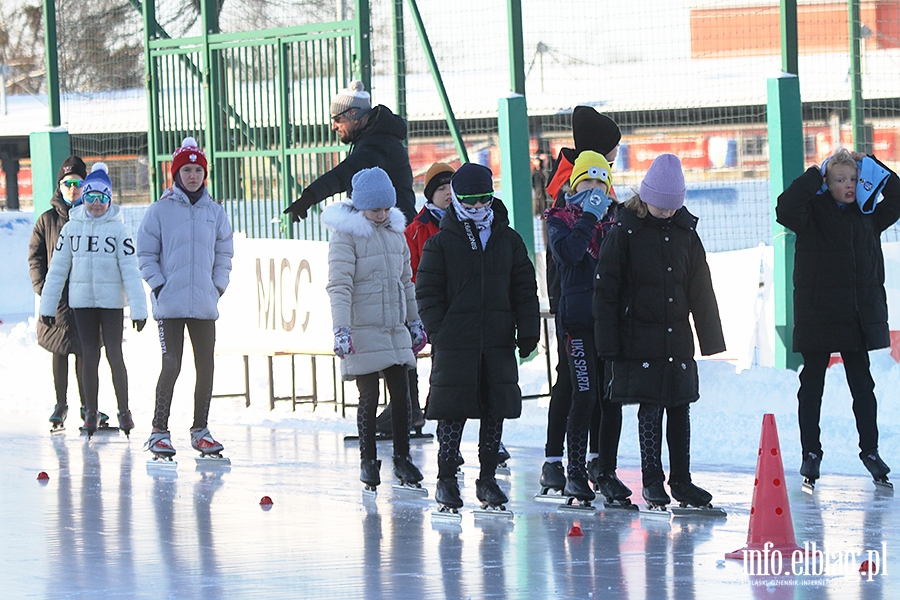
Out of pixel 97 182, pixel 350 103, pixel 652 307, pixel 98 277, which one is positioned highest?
pixel 350 103

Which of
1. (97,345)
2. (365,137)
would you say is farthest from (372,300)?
(97,345)

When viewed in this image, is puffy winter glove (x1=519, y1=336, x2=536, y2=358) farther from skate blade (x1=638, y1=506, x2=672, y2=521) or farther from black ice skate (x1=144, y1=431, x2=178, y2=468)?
black ice skate (x1=144, y1=431, x2=178, y2=468)

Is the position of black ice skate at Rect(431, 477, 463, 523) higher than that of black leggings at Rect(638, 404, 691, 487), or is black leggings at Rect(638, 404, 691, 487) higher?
black leggings at Rect(638, 404, 691, 487)

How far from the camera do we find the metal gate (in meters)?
12.4

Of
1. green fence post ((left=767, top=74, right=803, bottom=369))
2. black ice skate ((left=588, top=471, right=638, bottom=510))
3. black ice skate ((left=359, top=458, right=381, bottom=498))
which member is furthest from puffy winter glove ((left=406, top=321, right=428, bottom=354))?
green fence post ((left=767, top=74, right=803, bottom=369))

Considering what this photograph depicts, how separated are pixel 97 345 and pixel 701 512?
16.1ft

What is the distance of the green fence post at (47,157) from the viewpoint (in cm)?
1568

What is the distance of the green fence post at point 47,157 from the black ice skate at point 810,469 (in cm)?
1037

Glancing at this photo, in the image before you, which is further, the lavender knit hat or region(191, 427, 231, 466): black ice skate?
region(191, 427, 231, 466): black ice skate

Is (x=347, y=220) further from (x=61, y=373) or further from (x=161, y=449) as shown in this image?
(x=61, y=373)

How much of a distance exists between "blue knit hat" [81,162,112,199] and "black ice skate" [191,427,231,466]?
201cm

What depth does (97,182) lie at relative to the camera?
A: 9.84 m

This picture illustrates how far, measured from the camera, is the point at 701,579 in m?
5.34

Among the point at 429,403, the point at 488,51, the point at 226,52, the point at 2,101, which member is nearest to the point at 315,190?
the point at 429,403
